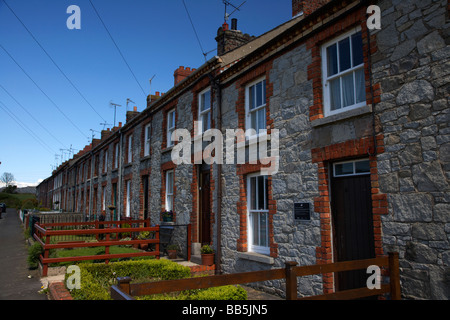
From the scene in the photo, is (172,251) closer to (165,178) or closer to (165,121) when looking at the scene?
(165,178)

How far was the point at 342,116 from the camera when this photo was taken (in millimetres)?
6383

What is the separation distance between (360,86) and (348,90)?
0.91 ft

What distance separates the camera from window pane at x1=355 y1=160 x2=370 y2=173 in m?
6.18

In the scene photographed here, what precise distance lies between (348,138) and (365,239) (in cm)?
190

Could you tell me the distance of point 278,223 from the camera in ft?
25.4

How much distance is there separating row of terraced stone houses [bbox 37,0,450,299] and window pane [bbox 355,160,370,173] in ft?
0.07

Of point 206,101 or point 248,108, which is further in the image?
point 206,101

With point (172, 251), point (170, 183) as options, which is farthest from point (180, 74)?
point (172, 251)

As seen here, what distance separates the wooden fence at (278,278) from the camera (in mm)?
3141

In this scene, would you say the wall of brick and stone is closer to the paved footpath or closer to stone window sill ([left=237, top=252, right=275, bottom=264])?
stone window sill ([left=237, top=252, right=275, bottom=264])

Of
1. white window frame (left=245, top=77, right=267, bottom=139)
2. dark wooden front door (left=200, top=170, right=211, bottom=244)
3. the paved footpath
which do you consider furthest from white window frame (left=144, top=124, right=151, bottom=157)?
white window frame (left=245, top=77, right=267, bottom=139)

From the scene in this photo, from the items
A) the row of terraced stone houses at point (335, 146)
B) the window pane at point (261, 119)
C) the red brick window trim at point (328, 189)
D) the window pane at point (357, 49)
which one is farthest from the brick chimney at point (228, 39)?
the red brick window trim at point (328, 189)

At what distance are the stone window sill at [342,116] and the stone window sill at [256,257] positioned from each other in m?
3.28
